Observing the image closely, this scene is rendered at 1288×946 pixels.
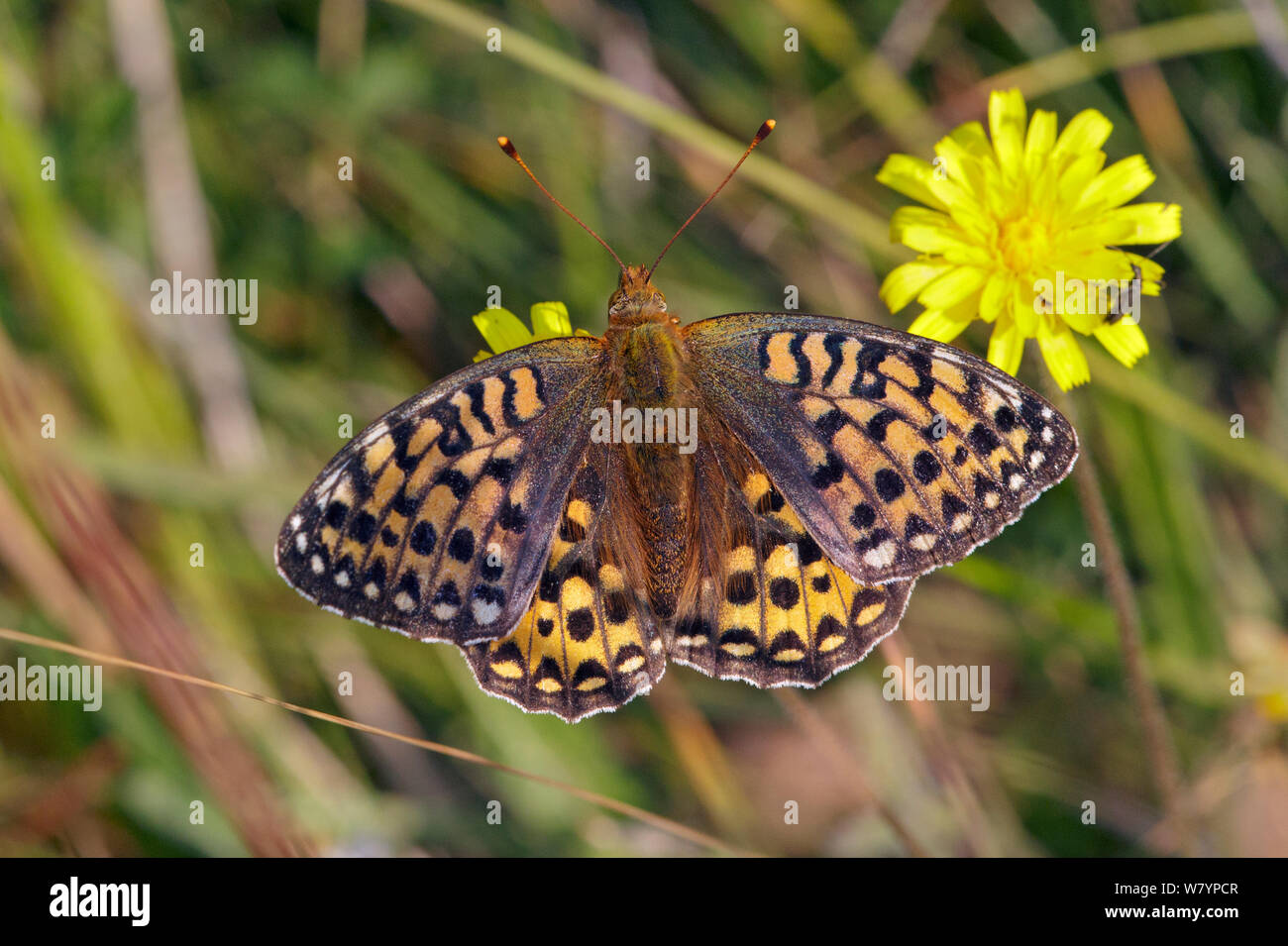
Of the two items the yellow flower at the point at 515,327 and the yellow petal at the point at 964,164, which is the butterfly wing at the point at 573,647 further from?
the yellow petal at the point at 964,164

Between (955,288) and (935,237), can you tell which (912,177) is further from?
(955,288)

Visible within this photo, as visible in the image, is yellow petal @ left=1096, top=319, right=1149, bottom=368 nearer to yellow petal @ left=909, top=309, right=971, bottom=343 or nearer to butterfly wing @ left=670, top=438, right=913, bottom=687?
yellow petal @ left=909, top=309, right=971, bottom=343

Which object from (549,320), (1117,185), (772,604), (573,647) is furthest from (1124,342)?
(573,647)

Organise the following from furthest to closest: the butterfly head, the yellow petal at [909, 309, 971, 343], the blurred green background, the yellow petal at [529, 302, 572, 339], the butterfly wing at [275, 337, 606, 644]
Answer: the blurred green background → the yellow petal at [529, 302, 572, 339] → the yellow petal at [909, 309, 971, 343] → the butterfly head → the butterfly wing at [275, 337, 606, 644]

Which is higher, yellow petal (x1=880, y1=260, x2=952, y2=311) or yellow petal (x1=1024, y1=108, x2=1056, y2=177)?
yellow petal (x1=1024, y1=108, x2=1056, y2=177)

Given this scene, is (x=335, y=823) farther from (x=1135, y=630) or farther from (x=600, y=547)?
(x=1135, y=630)

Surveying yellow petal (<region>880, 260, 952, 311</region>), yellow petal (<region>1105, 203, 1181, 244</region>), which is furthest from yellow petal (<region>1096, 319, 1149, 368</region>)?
yellow petal (<region>880, 260, 952, 311</region>)

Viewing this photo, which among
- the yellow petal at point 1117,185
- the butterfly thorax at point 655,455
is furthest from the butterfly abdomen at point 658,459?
the yellow petal at point 1117,185

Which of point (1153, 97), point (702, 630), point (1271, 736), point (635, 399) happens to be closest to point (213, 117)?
point (635, 399)
